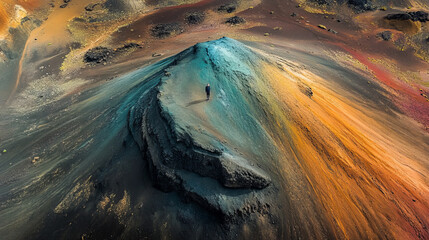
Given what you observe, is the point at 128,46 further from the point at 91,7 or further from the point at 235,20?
the point at 235,20

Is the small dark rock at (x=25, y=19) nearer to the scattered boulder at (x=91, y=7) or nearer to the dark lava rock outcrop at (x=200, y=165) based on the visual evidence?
the scattered boulder at (x=91, y=7)

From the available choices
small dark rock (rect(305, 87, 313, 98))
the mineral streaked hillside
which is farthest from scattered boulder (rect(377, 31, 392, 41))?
small dark rock (rect(305, 87, 313, 98))

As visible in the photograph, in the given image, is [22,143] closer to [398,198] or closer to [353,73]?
[398,198]

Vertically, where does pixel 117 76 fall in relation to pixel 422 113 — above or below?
above

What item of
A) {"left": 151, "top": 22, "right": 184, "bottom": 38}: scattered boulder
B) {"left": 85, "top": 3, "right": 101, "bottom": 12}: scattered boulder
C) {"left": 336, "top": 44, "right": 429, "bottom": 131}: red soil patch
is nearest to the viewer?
{"left": 336, "top": 44, "right": 429, "bottom": 131}: red soil patch

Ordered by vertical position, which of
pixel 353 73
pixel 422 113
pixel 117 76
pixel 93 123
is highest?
pixel 117 76

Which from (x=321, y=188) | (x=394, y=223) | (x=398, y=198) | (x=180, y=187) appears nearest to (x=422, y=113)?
(x=398, y=198)

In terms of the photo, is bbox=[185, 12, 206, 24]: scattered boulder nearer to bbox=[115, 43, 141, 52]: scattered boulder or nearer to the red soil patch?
bbox=[115, 43, 141, 52]: scattered boulder
